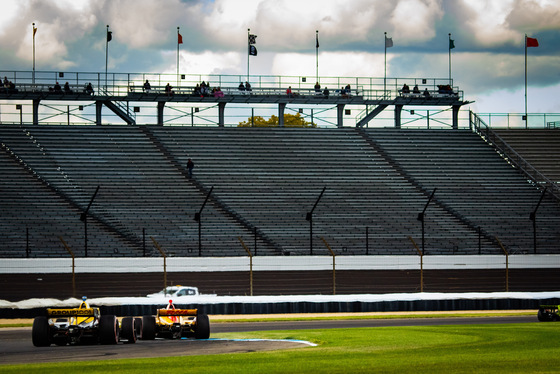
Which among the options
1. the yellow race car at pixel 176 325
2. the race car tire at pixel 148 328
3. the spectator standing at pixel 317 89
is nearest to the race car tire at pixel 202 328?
the yellow race car at pixel 176 325

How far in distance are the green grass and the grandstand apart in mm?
19178

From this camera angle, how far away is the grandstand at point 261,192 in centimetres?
4412

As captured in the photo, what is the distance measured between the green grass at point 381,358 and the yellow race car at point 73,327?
328 cm

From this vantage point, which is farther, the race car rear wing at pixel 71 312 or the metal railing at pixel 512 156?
the metal railing at pixel 512 156

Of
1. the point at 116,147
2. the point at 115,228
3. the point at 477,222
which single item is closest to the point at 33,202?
the point at 115,228

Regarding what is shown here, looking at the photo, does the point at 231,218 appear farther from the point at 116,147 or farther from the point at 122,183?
the point at 116,147

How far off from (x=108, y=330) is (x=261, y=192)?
94.8ft

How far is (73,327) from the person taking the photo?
868 inches

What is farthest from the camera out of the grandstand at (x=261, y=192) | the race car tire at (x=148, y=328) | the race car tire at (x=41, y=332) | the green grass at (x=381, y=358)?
the grandstand at (x=261, y=192)

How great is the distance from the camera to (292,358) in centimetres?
1927

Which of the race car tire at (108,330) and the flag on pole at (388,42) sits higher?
the flag on pole at (388,42)

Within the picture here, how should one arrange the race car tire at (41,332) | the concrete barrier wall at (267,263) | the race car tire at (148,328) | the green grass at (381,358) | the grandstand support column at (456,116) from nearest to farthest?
1. the green grass at (381,358)
2. the race car tire at (41,332)
3. the race car tire at (148,328)
4. the concrete barrier wall at (267,263)
5. the grandstand support column at (456,116)

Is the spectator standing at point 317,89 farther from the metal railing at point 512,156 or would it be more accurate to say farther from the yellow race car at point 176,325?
the yellow race car at point 176,325

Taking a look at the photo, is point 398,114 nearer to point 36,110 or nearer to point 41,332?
point 36,110
